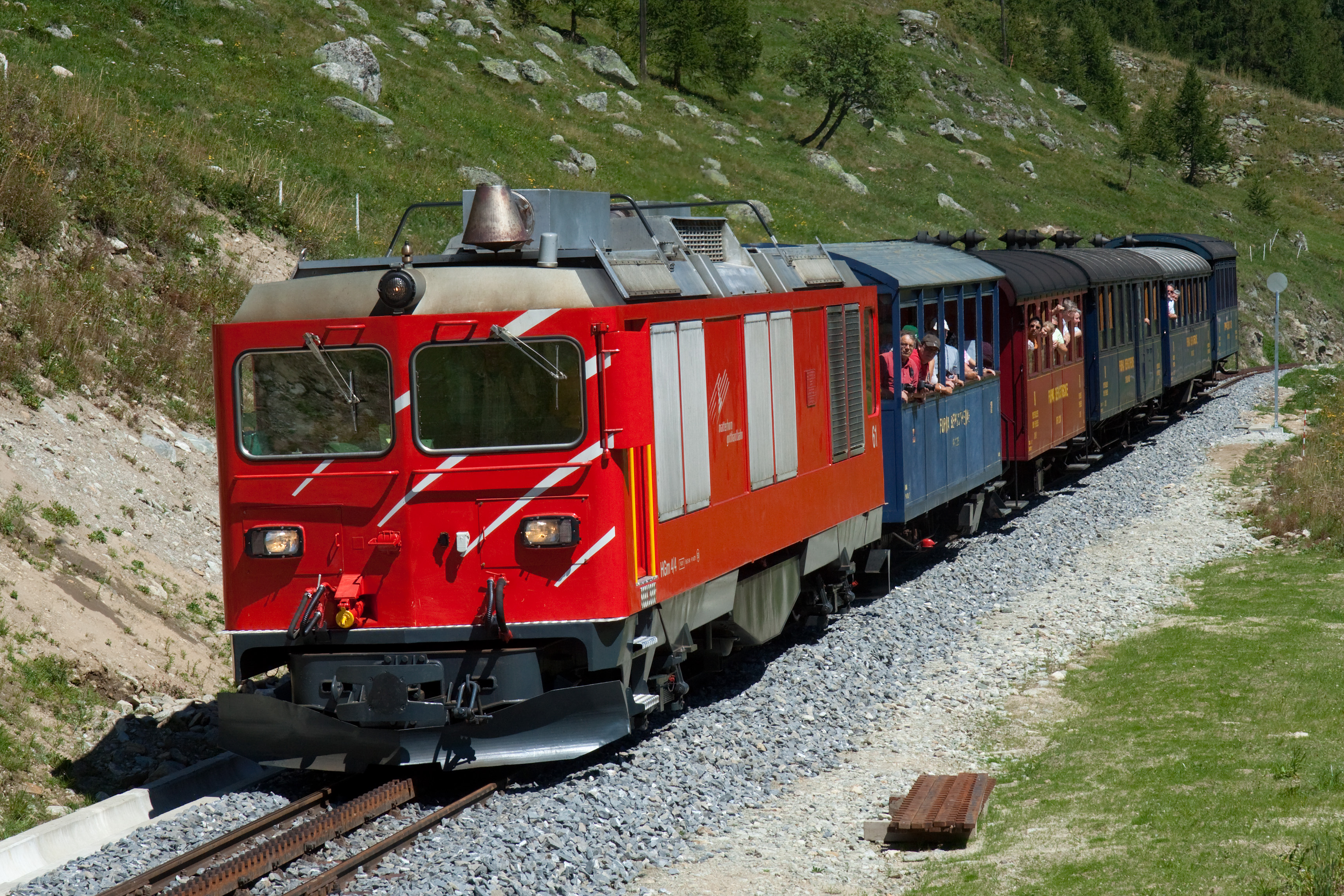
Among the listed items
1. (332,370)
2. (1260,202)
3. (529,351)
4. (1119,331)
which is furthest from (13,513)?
(1260,202)

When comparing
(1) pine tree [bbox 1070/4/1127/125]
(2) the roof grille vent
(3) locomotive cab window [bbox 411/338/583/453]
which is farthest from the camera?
(1) pine tree [bbox 1070/4/1127/125]

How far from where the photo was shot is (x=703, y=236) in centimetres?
981

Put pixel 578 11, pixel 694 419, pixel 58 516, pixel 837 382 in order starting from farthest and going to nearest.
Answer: pixel 578 11 < pixel 837 382 < pixel 58 516 < pixel 694 419

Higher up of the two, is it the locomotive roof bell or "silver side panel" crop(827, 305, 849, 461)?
the locomotive roof bell

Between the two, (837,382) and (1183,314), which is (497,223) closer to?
(837,382)

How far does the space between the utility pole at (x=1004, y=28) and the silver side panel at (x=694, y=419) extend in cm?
8496

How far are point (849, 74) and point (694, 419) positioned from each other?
164 feet

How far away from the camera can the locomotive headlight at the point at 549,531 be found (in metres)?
7.55

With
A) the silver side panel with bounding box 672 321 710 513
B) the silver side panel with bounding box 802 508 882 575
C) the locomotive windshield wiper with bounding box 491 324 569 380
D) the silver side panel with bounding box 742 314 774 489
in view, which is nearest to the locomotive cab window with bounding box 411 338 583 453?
the locomotive windshield wiper with bounding box 491 324 569 380

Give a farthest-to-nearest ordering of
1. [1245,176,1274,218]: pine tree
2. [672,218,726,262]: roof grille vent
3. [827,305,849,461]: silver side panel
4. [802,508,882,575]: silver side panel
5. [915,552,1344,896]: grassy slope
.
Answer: [1245,176,1274,218]: pine tree → [827,305,849,461]: silver side panel → [802,508,882,575]: silver side panel → [672,218,726,262]: roof grille vent → [915,552,1344,896]: grassy slope

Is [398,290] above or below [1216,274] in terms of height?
above

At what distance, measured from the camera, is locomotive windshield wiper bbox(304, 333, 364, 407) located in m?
7.69

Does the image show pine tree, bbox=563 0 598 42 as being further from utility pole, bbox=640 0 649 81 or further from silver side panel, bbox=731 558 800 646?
silver side panel, bbox=731 558 800 646

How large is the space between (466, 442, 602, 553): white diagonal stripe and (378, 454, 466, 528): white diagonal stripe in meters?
0.37
